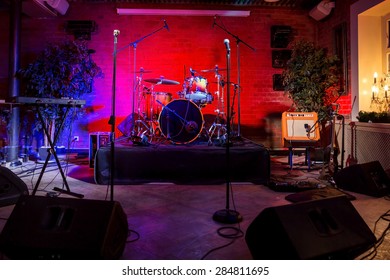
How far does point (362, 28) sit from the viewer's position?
5.60 m

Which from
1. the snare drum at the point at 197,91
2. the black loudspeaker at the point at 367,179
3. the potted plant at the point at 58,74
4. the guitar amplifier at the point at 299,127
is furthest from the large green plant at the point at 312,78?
the potted plant at the point at 58,74

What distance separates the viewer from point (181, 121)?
4.79 m

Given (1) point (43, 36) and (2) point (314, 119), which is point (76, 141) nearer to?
(1) point (43, 36)

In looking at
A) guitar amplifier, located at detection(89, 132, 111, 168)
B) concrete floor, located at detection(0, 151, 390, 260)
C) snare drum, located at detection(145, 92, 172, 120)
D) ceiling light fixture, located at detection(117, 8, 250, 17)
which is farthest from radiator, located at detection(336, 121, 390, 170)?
guitar amplifier, located at detection(89, 132, 111, 168)

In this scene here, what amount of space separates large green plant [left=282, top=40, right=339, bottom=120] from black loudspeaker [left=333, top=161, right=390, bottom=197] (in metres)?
2.36

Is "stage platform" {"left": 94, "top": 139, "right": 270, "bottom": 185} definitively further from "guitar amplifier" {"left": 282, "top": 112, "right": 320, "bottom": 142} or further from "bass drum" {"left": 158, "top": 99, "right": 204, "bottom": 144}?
"guitar amplifier" {"left": 282, "top": 112, "right": 320, "bottom": 142}

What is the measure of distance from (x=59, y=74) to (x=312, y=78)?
501cm

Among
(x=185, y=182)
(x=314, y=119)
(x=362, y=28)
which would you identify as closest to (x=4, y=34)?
(x=185, y=182)

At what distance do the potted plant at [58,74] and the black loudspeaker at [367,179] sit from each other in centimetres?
510

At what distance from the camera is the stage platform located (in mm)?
4051

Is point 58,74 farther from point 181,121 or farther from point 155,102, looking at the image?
point 181,121

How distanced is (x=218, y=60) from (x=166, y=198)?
4.50 m

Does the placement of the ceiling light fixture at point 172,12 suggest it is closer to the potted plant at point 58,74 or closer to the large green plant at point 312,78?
the potted plant at point 58,74

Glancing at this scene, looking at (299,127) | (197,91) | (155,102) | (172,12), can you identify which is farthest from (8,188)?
(172,12)
